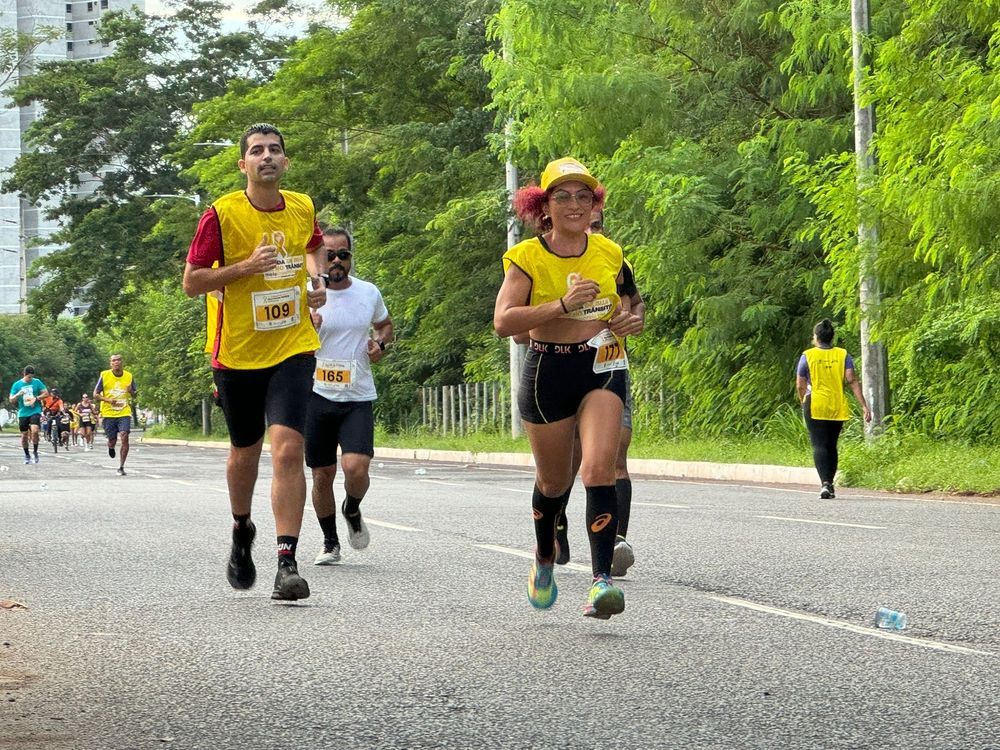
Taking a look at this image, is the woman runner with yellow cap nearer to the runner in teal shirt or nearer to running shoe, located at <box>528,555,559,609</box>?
running shoe, located at <box>528,555,559,609</box>

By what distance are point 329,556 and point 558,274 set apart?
12.3ft

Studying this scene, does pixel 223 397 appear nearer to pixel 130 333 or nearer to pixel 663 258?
pixel 663 258

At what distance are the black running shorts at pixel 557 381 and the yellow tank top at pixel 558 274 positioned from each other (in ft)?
0.54

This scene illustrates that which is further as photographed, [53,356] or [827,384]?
[53,356]

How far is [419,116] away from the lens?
150 ft

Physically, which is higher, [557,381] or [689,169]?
[689,169]

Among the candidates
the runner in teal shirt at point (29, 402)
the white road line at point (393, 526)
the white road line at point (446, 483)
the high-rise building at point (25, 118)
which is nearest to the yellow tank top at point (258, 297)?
the white road line at point (393, 526)

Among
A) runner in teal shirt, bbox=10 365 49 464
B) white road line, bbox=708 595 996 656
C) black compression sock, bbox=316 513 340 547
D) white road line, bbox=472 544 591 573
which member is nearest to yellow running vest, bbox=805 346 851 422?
white road line, bbox=472 544 591 573

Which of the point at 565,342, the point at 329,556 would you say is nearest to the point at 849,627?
the point at 565,342

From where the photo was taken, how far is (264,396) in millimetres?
9000

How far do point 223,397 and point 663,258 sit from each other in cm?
1897

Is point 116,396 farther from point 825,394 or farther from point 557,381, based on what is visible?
point 557,381

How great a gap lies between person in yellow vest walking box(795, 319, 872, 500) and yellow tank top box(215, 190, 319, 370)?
10.9m

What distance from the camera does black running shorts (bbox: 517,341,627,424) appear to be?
7996 millimetres
